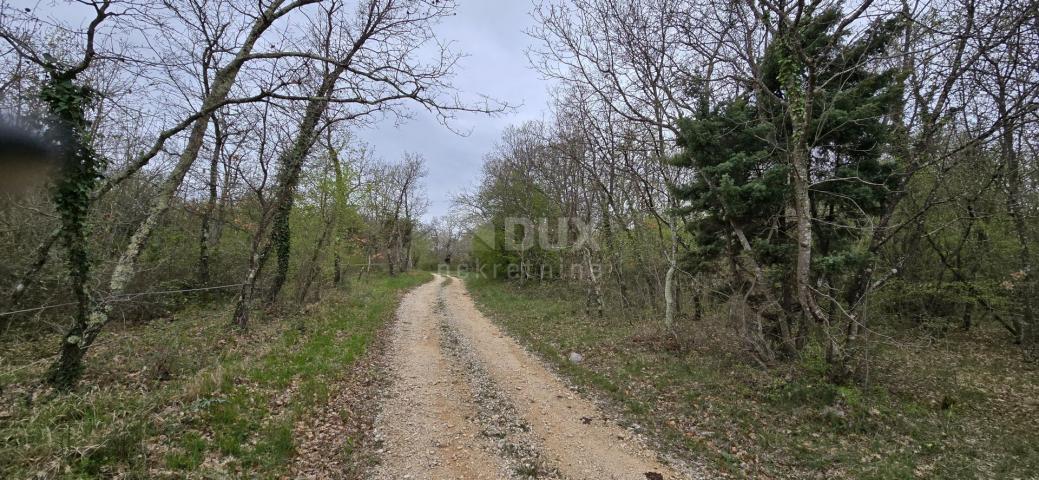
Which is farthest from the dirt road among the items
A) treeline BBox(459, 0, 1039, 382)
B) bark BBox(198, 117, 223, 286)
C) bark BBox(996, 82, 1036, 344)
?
bark BBox(996, 82, 1036, 344)

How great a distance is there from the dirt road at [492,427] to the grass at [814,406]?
2.13 feet

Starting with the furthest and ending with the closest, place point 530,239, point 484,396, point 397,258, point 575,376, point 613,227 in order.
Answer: point 397,258
point 530,239
point 613,227
point 575,376
point 484,396

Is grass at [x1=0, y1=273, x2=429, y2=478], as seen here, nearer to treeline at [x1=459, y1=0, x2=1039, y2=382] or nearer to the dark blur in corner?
the dark blur in corner

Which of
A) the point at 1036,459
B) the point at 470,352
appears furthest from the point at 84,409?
the point at 1036,459

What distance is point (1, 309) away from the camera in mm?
7965

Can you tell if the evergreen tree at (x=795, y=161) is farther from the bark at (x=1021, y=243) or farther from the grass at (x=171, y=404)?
the grass at (x=171, y=404)

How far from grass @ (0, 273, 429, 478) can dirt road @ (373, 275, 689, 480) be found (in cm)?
120

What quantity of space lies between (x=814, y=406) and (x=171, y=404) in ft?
30.2

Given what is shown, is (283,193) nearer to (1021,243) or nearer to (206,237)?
(206,237)

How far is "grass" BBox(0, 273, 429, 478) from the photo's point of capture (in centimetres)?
362

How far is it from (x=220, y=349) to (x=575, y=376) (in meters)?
7.37

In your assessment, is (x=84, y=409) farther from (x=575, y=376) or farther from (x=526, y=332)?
(x=526, y=332)

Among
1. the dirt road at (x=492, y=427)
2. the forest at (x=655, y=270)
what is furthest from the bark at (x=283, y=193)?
the dirt road at (x=492, y=427)

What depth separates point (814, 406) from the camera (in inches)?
237
